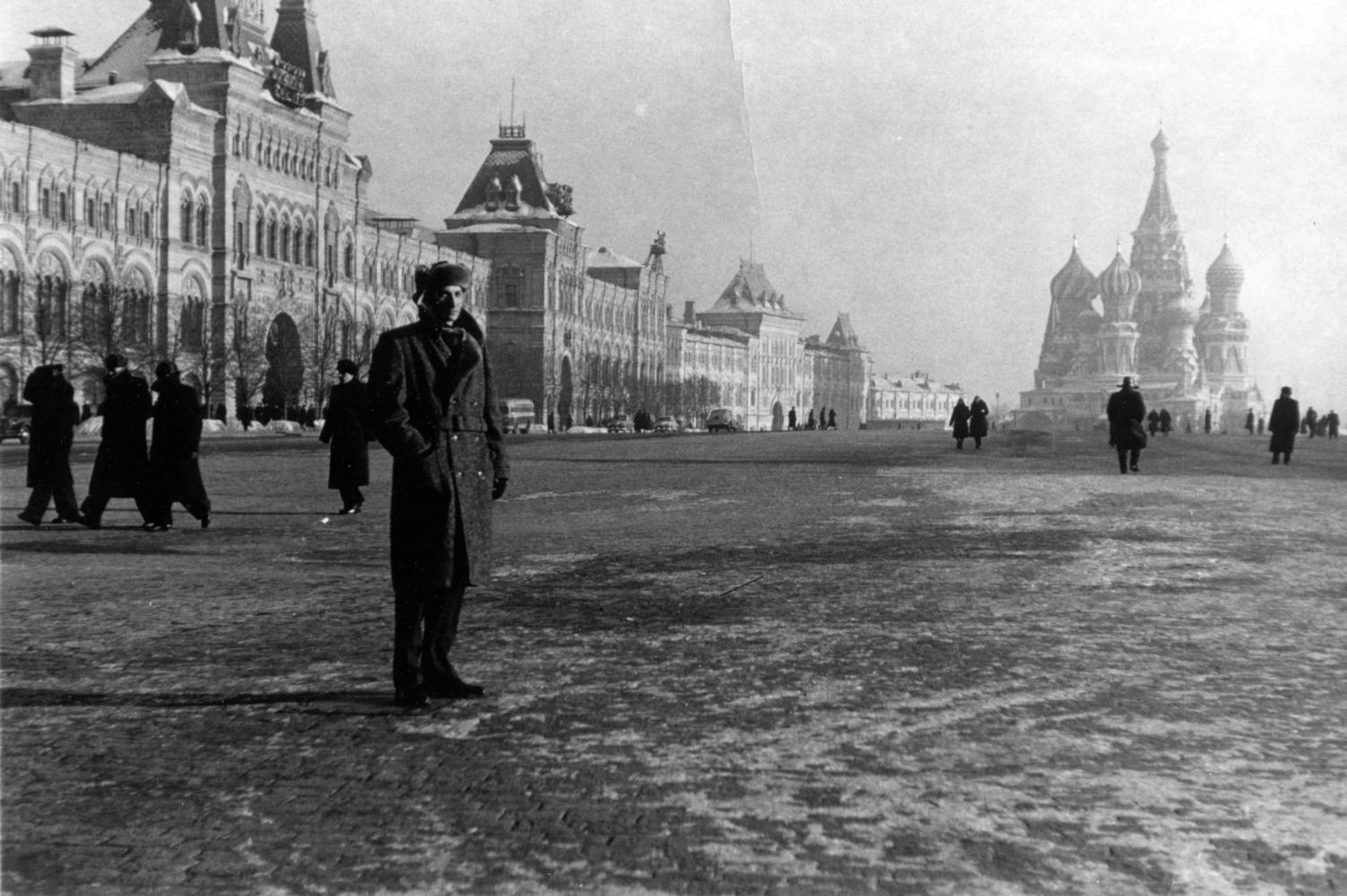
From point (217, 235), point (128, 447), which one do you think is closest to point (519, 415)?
point (217, 235)

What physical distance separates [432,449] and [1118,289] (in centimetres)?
16740

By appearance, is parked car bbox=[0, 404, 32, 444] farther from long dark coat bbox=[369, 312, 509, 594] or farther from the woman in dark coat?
long dark coat bbox=[369, 312, 509, 594]

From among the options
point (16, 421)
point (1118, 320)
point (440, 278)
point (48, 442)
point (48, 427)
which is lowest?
point (16, 421)

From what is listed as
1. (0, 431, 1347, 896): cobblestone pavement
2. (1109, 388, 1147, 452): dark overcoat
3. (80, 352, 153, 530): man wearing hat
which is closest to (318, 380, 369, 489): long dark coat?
(80, 352, 153, 530): man wearing hat

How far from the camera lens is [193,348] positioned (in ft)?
176

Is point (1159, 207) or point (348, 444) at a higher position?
point (1159, 207)

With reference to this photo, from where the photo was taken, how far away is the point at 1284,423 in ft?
101

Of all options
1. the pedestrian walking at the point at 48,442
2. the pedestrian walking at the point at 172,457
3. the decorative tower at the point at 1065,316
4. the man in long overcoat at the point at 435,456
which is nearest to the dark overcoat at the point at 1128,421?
the pedestrian walking at the point at 172,457

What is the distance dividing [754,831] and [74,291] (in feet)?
162

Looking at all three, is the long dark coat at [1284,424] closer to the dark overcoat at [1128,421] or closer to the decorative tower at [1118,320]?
the dark overcoat at [1128,421]

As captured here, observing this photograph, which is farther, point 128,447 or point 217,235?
point 217,235

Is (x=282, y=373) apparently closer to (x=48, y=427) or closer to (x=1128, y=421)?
(x=1128, y=421)

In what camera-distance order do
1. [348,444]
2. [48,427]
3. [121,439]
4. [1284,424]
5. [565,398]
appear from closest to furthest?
[48,427] → [121,439] → [348,444] → [1284,424] → [565,398]

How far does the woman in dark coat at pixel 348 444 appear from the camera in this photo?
15.3 metres
